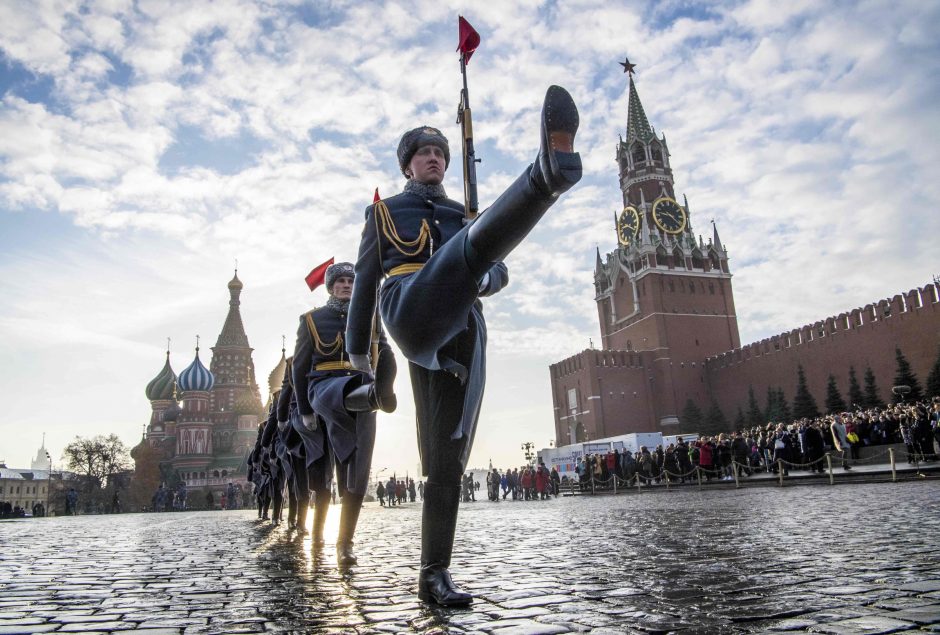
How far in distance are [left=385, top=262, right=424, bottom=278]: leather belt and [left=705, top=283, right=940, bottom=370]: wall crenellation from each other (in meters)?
45.9

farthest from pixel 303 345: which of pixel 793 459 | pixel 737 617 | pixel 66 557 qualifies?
pixel 793 459

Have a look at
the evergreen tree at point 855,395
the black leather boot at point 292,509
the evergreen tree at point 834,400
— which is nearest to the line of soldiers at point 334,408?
the black leather boot at point 292,509

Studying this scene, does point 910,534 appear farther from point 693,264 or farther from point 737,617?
point 693,264

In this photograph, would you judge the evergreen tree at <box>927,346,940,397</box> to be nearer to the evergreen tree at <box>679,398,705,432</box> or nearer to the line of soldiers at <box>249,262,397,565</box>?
the evergreen tree at <box>679,398,705,432</box>

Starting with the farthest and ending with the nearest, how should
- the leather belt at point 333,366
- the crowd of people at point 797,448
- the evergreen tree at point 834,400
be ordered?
the evergreen tree at point 834,400 < the crowd of people at point 797,448 < the leather belt at point 333,366

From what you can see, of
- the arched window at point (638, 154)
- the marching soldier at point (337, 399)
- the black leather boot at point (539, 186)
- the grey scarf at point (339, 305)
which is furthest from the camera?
the arched window at point (638, 154)

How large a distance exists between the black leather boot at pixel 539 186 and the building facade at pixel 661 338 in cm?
5019

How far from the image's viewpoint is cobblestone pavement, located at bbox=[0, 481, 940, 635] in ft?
6.47

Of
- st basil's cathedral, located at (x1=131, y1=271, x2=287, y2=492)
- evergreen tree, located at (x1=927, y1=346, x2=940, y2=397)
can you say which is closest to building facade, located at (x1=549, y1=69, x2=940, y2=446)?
evergreen tree, located at (x1=927, y1=346, x2=940, y2=397)

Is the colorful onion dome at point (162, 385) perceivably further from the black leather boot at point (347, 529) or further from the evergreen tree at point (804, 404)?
the black leather boot at point (347, 529)

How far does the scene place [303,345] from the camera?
16.7 ft

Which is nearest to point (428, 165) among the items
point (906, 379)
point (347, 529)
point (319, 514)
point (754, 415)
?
point (347, 529)

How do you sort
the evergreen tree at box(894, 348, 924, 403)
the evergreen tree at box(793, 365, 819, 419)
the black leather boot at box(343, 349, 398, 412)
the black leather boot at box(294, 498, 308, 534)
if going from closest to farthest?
the black leather boot at box(343, 349, 398, 412) < the black leather boot at box(294, 498, 308, 534) < the evergreen tree at box(894, 348, 924, 403) < the evergreen tree at box(793, 365, 819, 419)

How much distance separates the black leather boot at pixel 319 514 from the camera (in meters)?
5.41
